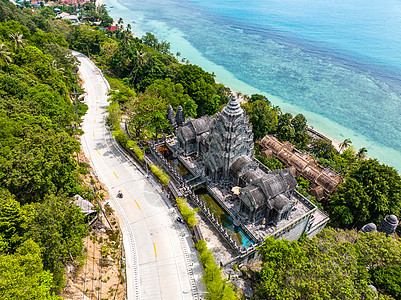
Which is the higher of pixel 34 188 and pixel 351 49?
pixel 351 49

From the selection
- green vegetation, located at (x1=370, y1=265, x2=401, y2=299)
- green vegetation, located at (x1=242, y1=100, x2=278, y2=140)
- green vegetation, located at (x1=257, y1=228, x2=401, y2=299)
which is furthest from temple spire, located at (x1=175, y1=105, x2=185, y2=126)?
green vegetation, located at (x1=370, y1=265, x2=401, y2=299)

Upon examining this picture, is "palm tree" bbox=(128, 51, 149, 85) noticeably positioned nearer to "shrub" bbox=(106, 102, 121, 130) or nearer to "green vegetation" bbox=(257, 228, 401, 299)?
"shrub" bbox=(106, 102, 121, 130)

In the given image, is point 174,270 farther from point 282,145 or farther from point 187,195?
point 282,145

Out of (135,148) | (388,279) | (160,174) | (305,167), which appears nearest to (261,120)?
(305,167)

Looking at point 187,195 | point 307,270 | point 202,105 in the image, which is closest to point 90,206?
point 187,195

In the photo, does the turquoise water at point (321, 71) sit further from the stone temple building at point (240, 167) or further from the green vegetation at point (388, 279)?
the green vegetation at point (388, 279)

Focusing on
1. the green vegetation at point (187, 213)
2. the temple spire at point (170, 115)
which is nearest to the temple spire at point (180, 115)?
the temple spire at point (170, 115)
